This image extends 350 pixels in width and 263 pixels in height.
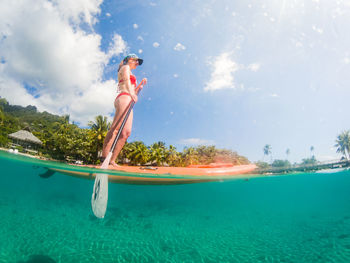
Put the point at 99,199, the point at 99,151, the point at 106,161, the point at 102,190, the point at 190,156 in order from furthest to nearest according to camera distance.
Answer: the point at 190,156
the point at 99,151
the point at 102,190
the point at 99,199
the point at 106,161

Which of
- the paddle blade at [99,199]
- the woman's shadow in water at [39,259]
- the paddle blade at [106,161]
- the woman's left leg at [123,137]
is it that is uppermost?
the woman's left leg at [123,137]

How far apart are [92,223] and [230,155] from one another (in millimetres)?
29080

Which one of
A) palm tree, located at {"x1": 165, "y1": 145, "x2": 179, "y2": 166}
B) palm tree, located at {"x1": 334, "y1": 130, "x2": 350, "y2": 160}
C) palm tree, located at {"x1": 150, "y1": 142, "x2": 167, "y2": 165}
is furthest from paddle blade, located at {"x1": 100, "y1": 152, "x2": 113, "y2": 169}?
palm tree, located at {"x1": 334, "y1": 130, "x2": 350, "y2": 160}

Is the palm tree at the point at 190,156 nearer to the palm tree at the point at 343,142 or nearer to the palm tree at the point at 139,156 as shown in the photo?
the palm tree at the point at 139,156

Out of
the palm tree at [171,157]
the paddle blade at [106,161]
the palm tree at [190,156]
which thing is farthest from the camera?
the palm tree at [190,156]

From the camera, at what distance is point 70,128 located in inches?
1239

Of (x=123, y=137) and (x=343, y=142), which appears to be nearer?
(x=123, y=137)

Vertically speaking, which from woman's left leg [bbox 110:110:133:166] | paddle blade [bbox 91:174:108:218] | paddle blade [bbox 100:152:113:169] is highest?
woman's left leg [bbox 110:110:133:166]

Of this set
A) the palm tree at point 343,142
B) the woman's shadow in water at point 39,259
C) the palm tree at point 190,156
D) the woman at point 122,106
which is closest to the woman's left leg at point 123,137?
the woman at point 122,106

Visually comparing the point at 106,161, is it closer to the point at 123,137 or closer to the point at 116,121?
the point at 123,137

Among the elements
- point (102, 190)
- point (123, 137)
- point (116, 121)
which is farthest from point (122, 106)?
point (102, 190)

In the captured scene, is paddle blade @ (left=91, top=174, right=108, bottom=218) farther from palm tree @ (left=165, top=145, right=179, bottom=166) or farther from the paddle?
palm tree @ (left=165, top=145, right=179, bottom=166)

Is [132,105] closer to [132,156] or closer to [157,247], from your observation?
[157,247]

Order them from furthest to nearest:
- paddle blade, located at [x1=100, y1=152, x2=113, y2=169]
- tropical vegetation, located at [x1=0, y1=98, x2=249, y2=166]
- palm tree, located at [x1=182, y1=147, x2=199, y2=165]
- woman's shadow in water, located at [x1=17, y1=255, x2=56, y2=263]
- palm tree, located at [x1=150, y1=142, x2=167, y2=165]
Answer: palm tree, located at [x1=182, y1=147, x2=199, y2=165]
palm tree, located at [x1=150, y1=142, x2=167, y2=165]
tropical vegetation, located at [x1=0, y1=98, x2=249, y2=166]
woman's shadow in water, located at [x1=17, y1=255, x2=56, y2=263]
paddle blade, located at [x1=100, y1=152, x2=113, y2=169]
